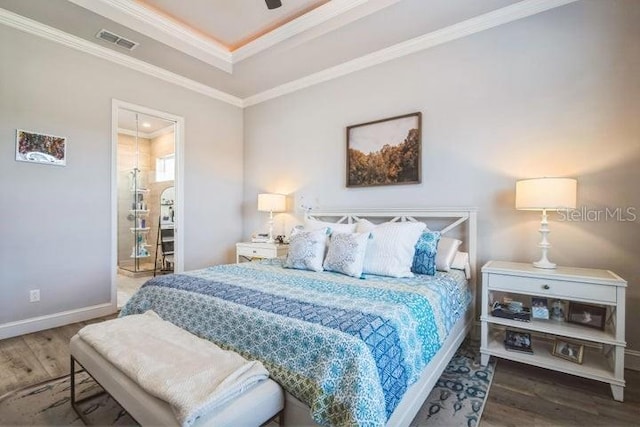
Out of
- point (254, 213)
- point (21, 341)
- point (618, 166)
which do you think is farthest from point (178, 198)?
point (618, 166)

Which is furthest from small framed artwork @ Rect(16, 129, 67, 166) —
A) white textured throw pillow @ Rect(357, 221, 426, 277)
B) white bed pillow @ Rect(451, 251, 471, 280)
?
white bed pillow @ Rect(451, 251, 471, 280)

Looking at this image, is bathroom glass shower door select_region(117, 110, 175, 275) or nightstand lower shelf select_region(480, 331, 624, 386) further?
bathroom glass shower door select_region(117, 110, 175, 275)

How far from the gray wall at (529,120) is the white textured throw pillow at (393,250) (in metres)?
0.71

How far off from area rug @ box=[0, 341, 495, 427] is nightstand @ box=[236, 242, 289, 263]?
2013 millimetres

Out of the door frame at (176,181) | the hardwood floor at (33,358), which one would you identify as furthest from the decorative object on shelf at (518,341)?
the door frame at (176,181)

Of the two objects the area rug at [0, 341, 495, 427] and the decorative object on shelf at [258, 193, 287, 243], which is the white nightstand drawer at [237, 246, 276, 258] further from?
the area rug at [0, 341, 495, 427]

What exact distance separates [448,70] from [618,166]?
156 centimetres

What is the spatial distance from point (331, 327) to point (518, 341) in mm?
1722

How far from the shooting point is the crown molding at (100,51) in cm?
276

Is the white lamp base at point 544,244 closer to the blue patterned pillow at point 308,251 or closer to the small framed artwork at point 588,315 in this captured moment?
the small framed artwork at point 588,315

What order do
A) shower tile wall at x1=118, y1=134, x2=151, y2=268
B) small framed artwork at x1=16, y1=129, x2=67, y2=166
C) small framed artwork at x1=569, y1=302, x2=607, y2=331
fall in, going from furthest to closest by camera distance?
shower tile wall at x1=118, y1=134, x2=151, y2=268 → small framed artwork at x1=16, y1=129, x2=67, y2=166 → small framed artwork at x1=569, y1=302, x2=607, y2=331

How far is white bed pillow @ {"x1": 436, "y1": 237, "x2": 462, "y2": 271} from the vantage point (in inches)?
99.6

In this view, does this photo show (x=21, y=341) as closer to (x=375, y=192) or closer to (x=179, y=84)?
(x=179, y=84)

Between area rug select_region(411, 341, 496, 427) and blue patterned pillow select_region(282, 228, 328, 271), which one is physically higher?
blue patterned pillow select_region(282, 228, 328, 271)
